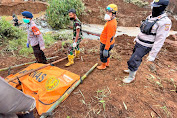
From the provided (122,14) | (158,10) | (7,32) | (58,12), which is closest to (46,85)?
(158,10)

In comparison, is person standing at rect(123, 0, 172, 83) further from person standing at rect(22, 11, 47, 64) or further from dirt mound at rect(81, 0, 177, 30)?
dirt mound at rect(81, 0, 177, 30)

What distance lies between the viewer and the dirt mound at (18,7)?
13.7 m

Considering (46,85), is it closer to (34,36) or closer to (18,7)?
(34,36)

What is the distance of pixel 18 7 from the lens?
567 inches

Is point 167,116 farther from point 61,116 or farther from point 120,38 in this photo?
point 120,38

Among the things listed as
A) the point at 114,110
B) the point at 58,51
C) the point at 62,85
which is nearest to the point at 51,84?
the point at 62,85

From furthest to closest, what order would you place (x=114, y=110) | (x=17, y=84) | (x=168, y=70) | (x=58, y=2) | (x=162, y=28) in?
1. (x=58, y=2)
2. (x=168, y=70)
3. (x=17, y=84)
4. (x=114, y=110)
5. (x=162, y=28)

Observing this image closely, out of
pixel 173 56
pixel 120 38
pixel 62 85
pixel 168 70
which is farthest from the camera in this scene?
pixel 120 38

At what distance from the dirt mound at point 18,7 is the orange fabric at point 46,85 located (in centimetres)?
1632

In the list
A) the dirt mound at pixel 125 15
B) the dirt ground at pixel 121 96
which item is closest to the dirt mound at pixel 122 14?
the dirt mound at pixel 125 15

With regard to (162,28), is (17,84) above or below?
below

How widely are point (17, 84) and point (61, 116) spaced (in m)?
1.59

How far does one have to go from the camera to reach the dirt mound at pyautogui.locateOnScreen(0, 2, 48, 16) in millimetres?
13703

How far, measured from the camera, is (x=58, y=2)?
9070mm
